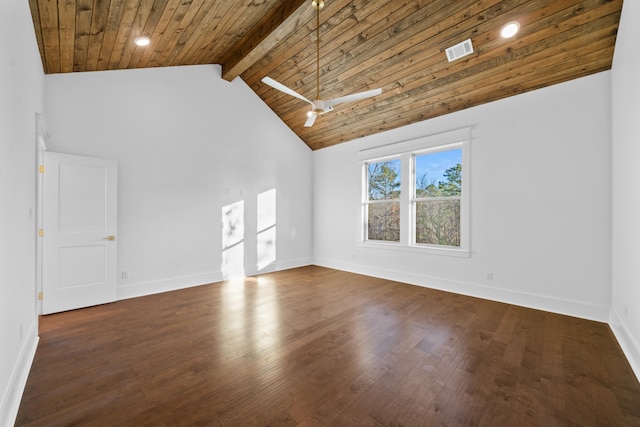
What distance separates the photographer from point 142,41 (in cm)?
343

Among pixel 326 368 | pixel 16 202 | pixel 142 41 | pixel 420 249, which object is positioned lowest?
pixel 326 368

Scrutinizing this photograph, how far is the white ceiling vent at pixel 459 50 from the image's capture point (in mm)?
3293

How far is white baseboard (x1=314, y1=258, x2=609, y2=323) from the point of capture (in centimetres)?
325

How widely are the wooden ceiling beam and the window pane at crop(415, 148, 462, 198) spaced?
2957 mm

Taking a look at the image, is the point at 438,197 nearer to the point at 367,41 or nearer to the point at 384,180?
the point at 384,180

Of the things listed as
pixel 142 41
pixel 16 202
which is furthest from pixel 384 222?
pixel 16 202

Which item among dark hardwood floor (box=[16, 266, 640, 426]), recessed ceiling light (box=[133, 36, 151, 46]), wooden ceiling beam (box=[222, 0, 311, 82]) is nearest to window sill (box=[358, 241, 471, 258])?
dark hardwood floor (box=[16, 266, 640, 426])

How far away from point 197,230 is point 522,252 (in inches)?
194

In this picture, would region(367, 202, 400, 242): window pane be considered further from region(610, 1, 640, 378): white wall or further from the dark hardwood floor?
region(610, 1, 640, 378): white wall

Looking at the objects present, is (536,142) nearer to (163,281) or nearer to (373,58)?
(373,58)

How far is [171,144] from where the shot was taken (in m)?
4.54

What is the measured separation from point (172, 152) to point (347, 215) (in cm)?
352

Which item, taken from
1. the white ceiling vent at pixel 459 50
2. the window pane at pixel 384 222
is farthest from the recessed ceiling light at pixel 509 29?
the window pane at pixel 384 222

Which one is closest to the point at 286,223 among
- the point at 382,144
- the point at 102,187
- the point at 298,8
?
the point at 382,144
